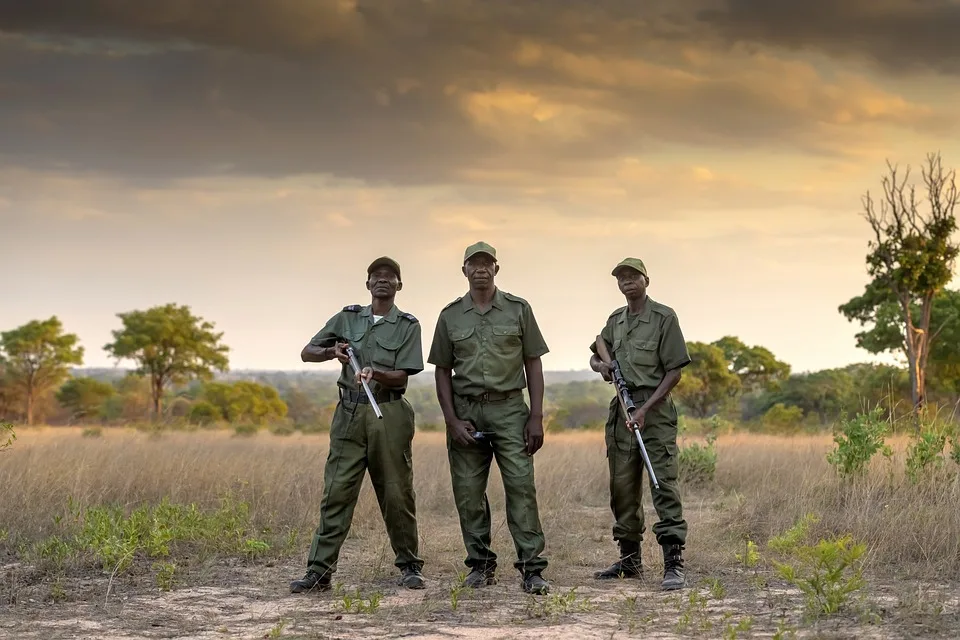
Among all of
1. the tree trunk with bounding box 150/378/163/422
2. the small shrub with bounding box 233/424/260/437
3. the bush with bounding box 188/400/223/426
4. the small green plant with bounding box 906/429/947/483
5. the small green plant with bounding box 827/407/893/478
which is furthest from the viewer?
the tree trunk with bounding box 150/378/163/422

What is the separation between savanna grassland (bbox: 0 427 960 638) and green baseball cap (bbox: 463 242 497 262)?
232 centimetres

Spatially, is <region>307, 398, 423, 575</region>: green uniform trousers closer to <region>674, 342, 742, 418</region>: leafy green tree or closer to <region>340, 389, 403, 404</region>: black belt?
<region>340, 389, 403, 404</region>: black belt

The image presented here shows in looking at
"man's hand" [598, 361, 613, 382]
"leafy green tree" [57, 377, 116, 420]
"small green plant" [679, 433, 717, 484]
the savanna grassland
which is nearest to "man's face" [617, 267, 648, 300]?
"man's hand" [598, 361, 613, 382]

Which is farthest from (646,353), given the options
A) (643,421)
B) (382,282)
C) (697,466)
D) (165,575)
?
(697,466)

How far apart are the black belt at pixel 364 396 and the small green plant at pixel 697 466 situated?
6764 millimetres

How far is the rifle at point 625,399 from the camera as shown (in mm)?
7086

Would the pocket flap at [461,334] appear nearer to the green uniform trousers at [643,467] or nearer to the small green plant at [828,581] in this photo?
the green uniform trousers at [643,467]

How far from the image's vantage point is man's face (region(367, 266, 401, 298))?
705cm

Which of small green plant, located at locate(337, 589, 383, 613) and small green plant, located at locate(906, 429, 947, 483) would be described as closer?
small green plant, located at locate(337, 589, 383, 613)

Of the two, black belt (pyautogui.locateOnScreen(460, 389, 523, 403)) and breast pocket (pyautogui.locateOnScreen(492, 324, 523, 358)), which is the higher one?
breast pocket (pyautogui.locateOnScreen(492, 324, 523, 358))

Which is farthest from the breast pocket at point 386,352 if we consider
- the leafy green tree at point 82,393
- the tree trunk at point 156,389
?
the leafy green tree at point 82,393

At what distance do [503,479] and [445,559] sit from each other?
1.62 m

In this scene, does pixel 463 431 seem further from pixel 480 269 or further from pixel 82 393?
pixel 82 393

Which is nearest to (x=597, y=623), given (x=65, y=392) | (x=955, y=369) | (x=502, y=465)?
(x=502, y=465)
